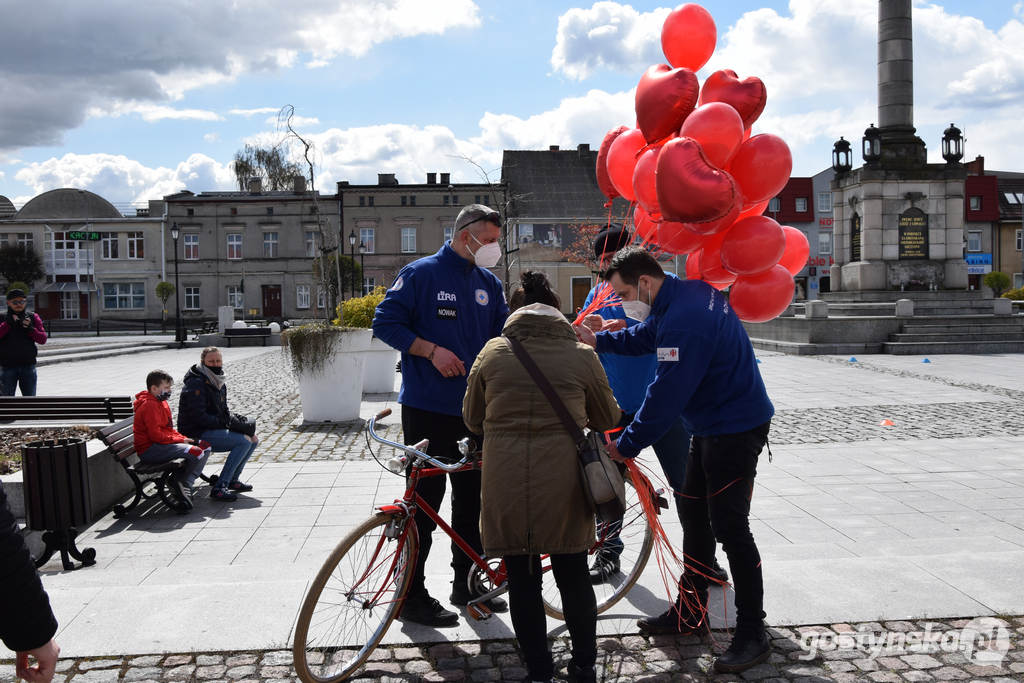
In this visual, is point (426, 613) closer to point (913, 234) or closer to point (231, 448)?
point (231, 448)

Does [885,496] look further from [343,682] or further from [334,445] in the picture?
[334,445]

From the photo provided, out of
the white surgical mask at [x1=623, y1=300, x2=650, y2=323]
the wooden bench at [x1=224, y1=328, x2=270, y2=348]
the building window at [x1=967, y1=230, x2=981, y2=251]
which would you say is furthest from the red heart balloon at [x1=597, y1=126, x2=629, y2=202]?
the building window at [x1=967, y1=230, x2=981, y2=251]

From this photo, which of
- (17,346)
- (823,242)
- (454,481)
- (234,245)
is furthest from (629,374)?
(823,242)

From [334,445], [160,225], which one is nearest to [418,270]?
[334,445]

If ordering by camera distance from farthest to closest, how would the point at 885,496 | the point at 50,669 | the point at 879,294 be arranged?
the point at 879,294
the point at 885,496
the point at 50,669

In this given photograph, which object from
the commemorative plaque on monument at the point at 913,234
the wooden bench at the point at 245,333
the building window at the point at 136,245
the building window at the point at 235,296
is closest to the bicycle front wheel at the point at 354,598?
the commemorative plaque on monument at the point at 913,234

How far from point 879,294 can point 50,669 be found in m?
24.1

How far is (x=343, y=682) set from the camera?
3561 millimetres

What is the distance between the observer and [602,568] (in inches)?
173

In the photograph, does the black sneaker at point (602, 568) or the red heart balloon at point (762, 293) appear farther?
the red heart balloon at point (762, 293)

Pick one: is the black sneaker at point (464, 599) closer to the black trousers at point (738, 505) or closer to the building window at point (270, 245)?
the black trousers at point (738, 505)

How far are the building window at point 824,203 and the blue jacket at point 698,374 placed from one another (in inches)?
2410

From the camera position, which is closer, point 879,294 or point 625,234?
point 625,234

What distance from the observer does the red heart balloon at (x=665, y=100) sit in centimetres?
427
